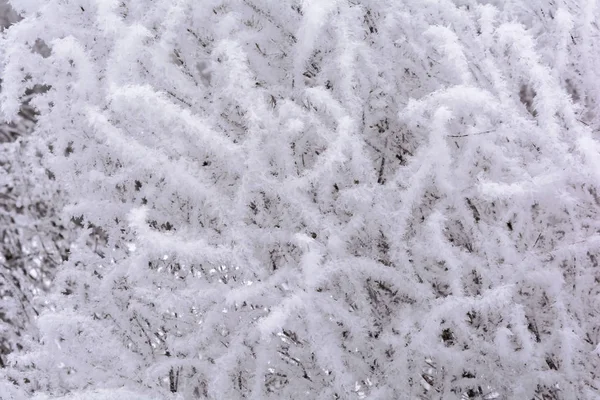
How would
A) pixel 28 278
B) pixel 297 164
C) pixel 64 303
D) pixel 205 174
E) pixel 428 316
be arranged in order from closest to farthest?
pixel 428 316 < pixel 205 174 < pixel 297 164 < pixel 64 303 < pixel 28 278

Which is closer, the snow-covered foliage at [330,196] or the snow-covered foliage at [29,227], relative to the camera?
the snow-covered foliage at [330,196]

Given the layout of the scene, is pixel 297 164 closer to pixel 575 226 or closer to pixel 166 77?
pixel 166 77

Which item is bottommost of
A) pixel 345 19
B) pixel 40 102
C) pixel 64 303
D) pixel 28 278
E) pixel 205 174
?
pixel 28 278

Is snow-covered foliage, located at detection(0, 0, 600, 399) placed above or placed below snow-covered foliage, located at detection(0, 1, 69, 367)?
above

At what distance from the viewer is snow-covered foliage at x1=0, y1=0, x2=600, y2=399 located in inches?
89.6

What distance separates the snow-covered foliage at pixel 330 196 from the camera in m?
2.28

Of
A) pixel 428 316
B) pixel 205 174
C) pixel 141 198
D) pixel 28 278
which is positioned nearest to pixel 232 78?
pixel 205 174

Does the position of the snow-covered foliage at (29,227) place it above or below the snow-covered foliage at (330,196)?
below

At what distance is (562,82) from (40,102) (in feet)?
8.24

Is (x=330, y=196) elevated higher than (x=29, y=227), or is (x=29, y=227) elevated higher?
(x=330, y=196)

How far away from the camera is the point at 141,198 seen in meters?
2.71

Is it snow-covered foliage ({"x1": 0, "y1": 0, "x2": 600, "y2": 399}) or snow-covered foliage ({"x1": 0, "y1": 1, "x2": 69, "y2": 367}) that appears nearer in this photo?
snow-covered foliage ({"x1": 0, "y1": 0, "x2": 600, "y2": 399})

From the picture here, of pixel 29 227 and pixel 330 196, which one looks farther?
pixel 29 227

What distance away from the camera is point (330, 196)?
2.46m
